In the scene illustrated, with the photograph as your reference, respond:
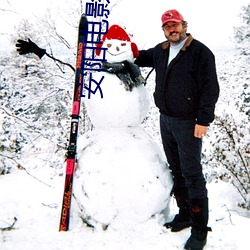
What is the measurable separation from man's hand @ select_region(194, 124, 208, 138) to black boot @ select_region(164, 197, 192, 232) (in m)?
0.87

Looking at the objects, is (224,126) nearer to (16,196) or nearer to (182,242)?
(182,242)

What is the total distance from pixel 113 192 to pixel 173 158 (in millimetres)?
698

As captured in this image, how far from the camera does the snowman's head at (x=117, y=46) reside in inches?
118

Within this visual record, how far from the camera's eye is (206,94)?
2.50 metres

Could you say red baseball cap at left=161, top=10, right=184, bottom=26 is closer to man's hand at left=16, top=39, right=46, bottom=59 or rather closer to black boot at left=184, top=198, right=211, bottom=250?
man's hand at left=16, top=39, right=46, bottom=59

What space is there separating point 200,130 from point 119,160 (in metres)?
0.88

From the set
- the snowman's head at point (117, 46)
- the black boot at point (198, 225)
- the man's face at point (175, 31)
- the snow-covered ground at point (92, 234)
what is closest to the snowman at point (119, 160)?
the snowman's head at point (117, 46)

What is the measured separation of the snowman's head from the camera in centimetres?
299

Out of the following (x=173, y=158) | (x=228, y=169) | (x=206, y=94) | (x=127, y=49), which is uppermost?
(x=127, y=49)

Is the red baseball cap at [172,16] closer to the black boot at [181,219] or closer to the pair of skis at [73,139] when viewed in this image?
the pair of skis at [73,139]

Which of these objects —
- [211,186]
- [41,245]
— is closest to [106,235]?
[41,245]

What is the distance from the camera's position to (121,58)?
2988 millimetres

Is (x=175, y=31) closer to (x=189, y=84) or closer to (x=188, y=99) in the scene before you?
(x=189, y=84)

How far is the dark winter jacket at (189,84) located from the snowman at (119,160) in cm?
34
